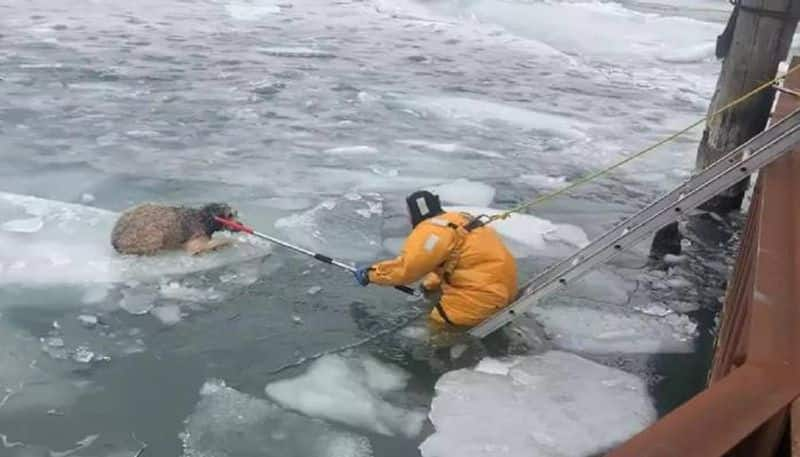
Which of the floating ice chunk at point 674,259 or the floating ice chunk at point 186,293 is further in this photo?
the floating ice chunk at point 674,259

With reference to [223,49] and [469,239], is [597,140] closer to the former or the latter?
[469,239]

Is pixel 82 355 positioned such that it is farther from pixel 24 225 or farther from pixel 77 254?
pixel 24 225

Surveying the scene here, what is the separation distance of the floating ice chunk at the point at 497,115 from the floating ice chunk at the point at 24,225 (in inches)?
197

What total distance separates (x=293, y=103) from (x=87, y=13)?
686cm

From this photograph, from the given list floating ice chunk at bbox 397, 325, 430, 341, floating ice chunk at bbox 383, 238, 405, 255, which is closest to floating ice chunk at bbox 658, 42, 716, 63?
floating ice chunk at bbox 383, 238, 405, 255

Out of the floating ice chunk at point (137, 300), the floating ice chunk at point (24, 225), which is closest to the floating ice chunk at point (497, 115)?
the floating ice chunk at point (24, 225)

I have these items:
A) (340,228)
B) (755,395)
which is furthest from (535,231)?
(755,395)

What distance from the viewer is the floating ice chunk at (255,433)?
3809mm

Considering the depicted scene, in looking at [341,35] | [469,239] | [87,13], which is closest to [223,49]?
[341,35]

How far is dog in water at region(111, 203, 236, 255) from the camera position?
5547mm

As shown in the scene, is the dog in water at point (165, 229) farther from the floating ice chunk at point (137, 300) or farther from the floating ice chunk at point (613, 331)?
the floating ice chunk at point (613, 331)

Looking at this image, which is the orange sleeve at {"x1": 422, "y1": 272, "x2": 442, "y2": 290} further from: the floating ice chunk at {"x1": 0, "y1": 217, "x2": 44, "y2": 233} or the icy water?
the floating ice chunk at {"x1": 0, "y1": 217, "x2": 44, "y2": 233}

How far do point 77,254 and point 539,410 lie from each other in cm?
327

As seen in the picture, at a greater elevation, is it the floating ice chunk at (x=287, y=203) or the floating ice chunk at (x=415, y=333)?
the floating ice chunk at (x=415, y=333)
